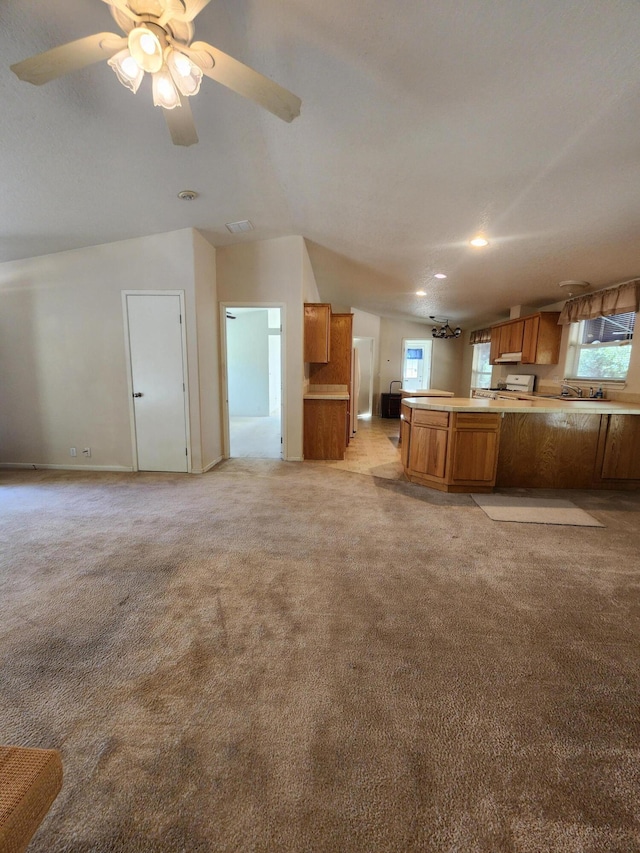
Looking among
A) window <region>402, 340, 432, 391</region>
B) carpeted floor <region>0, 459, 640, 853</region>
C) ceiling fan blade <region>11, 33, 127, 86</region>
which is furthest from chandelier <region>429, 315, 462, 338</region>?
ceiling fan blade <region>11, 33, 127, 86</region>

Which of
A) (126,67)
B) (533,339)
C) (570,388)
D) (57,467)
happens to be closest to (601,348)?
(570,388)

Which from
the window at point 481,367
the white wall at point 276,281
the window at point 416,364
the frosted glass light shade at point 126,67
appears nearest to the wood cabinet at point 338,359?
the white wall at point 276,281

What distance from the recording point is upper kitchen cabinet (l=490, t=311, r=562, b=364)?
526cm

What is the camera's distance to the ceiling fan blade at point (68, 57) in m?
1.37

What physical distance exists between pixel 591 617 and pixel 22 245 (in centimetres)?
566

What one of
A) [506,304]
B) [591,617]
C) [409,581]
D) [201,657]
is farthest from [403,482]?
[506,304]

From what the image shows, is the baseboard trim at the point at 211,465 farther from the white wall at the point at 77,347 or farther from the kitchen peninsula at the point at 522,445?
the kitchen peninsula at the point at 522,445

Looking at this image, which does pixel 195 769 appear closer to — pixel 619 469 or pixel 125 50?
pixel 125 50

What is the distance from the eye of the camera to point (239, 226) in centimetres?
385

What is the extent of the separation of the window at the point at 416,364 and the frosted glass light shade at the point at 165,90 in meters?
8.12

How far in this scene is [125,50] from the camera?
1444 millimetres

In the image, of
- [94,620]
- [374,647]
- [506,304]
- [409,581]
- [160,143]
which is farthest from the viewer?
[506,304]

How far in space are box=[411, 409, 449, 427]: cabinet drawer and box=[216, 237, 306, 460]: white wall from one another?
5.13ft

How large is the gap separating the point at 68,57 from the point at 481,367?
8.12 metres
